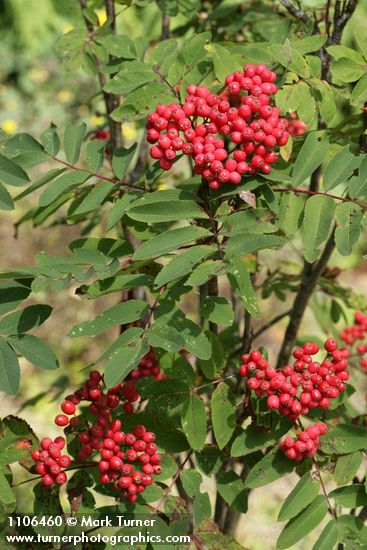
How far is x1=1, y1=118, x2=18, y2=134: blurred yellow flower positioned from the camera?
5.80 metres

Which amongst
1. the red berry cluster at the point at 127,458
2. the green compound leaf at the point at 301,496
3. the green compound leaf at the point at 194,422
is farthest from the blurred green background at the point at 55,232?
the green compound leaf at the point at 301,496

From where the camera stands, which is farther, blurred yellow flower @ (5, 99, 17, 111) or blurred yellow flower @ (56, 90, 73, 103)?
blurred yellow flower @ (56, 90, 73, 103)

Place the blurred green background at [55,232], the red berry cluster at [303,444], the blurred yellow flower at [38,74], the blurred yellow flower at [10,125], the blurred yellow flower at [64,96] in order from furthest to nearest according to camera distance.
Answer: the blurred yellow flower at [38,74], the blurred yellow flower at [64,96], the blurred yellow flower at [10,125], the blurred green background at [55,232], the red berry cluster at [303,444]

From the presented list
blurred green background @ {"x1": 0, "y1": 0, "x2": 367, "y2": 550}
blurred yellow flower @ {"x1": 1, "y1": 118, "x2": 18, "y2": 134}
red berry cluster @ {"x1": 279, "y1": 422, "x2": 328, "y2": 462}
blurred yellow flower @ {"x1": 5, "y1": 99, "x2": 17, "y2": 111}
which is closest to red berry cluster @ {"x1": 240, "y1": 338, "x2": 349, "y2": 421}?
red berry cluster @ {"x1": 279, "y1": 422, "x2": 328, "y2": 462}

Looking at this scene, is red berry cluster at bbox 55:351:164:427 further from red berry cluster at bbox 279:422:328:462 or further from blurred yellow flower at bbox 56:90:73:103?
blurred yellow flower at bbox 56:90:73:103

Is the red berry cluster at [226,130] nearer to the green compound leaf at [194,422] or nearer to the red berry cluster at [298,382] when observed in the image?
the red berry cluster at [298,382]

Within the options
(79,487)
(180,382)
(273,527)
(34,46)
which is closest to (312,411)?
(180,382)

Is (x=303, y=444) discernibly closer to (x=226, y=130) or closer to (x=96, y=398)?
(x=96, y=398)

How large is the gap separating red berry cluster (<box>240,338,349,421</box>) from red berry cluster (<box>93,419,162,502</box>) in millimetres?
256

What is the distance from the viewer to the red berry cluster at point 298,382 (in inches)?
54.1

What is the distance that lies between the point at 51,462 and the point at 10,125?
16.3ft

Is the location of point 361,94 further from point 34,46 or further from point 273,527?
point 34,46

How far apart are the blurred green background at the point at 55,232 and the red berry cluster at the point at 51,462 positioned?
0.79 ft

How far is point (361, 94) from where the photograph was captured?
1.41 m
